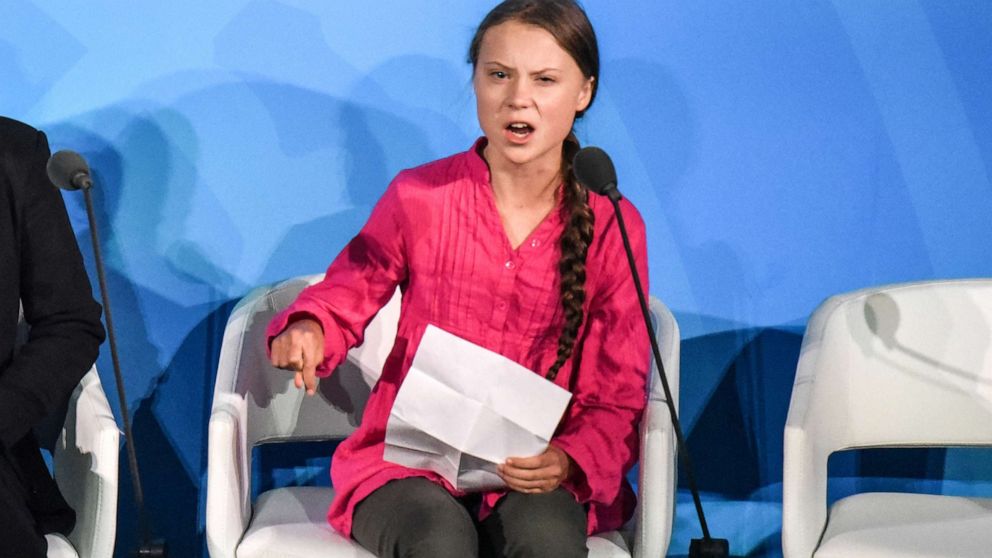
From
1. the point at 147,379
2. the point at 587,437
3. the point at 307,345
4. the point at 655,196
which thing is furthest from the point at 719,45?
the point at 147,379

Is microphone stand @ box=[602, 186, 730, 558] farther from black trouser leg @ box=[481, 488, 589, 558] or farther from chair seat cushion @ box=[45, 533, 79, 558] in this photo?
chair seat cushion @ box=[45, 533, 79, 558]

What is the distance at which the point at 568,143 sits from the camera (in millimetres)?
2338

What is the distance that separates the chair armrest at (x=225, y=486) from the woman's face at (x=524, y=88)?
0.64 metres

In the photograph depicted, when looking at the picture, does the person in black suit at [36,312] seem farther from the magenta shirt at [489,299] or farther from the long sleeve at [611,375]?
the long sleeve at [611,375]

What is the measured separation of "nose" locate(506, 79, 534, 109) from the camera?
2.19 metres

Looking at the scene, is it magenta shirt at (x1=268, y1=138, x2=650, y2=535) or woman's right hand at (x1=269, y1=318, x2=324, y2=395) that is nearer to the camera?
woman's right hand at (x1=269, y1=318, x2=324, y2=395)

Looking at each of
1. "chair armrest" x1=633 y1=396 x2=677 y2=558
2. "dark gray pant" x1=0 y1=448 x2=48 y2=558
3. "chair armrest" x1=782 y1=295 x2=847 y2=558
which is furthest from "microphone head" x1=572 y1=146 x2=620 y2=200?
"dark gray pant" x1=0 y1=448 x2=48 y2=558

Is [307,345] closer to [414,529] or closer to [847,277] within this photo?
[414,529]

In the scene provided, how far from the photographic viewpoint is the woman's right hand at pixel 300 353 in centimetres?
210

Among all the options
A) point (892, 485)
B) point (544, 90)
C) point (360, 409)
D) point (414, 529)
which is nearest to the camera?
point (414, 529)

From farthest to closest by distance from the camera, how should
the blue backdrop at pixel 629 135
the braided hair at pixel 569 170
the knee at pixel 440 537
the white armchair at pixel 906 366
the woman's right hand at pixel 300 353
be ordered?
the blue backdrop at pixel 629 135 → the white armchair at pixel 906 366 → the braided hair at pixel 569 170 → the woman's right hand at pixel 300 353 → the knee at pixel 440 537

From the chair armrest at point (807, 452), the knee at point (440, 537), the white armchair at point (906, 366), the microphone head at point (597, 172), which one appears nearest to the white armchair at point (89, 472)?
the knee at point (440, 537)

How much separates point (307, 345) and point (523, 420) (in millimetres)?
354

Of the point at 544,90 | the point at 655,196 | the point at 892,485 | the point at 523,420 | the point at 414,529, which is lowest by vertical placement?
the point at 892,485
